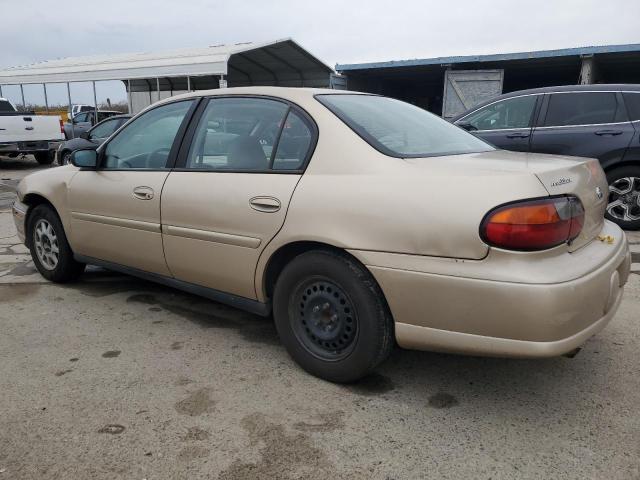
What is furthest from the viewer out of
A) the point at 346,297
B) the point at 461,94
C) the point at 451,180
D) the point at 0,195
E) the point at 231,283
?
the point at 461,94

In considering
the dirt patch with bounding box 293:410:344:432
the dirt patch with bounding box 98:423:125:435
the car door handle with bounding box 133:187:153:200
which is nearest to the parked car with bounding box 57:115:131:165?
the car door handle with bounding box 133:187:153:200

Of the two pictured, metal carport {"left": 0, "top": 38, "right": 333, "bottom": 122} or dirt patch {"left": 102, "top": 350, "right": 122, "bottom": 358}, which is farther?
metal carport {"left": 0, "top": 38, "right": 333, "bottom": 122}

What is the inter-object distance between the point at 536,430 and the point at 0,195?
10.5m

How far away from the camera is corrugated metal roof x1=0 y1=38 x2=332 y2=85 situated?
45.2ft

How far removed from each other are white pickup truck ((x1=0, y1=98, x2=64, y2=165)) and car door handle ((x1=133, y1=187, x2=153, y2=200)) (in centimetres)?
1228

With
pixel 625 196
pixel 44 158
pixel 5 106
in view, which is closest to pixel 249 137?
pixel 625 196

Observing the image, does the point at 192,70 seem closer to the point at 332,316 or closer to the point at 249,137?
the point at 249,137

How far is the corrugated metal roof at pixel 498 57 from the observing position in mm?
11969

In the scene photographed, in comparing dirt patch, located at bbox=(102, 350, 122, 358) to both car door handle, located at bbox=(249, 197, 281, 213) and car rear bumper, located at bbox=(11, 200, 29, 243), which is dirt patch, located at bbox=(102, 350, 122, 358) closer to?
car door handle, located at bbox=(249, 197, 281, 213)

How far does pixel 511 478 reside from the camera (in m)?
2.02

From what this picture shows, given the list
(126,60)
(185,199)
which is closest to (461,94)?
(126,60)

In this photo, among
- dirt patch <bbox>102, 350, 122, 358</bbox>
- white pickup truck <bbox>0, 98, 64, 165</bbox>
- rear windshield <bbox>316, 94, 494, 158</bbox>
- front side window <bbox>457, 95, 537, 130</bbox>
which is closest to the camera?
rear windshield <bbox>316, 94, 494, 158</bbox>

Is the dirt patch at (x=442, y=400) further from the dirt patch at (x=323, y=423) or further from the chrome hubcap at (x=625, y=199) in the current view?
the chrome hubcap at (x=625, y=199)

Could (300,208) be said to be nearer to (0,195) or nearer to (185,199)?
(185,199)
